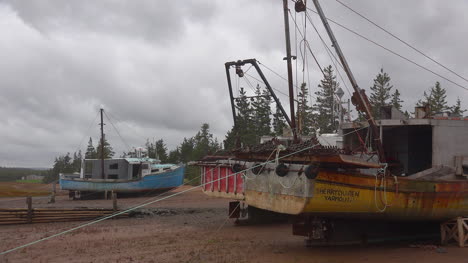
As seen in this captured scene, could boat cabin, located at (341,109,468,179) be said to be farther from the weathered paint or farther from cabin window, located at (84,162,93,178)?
cabin window, located at (84,162,93,178)

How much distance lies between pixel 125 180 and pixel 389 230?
85.1ft

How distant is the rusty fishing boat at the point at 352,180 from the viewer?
8.77m

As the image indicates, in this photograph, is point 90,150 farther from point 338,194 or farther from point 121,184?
point 338,194

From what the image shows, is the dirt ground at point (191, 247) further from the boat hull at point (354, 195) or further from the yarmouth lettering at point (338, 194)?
the yarmouth lettering at point (338, 194)

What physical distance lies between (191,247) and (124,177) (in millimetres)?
27012

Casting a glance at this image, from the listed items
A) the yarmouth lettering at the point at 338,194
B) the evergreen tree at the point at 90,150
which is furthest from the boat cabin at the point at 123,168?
the evergreen tree at the point at 90,150

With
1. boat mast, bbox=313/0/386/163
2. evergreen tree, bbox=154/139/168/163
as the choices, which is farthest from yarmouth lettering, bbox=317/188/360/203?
evergreen tree, bbox=154/139/168/163

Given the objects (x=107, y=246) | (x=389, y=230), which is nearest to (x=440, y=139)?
(x=389, y=230)

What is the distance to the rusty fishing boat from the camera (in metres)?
8.77

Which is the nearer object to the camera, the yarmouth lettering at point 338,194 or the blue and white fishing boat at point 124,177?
the yarmouth lettering at point 338,194

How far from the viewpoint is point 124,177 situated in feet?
121

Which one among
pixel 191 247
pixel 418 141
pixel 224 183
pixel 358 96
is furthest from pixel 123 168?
pixel 358 96

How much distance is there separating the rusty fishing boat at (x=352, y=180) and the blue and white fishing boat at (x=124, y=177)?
935 inches

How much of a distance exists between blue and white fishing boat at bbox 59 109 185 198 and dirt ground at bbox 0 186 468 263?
678 inches
